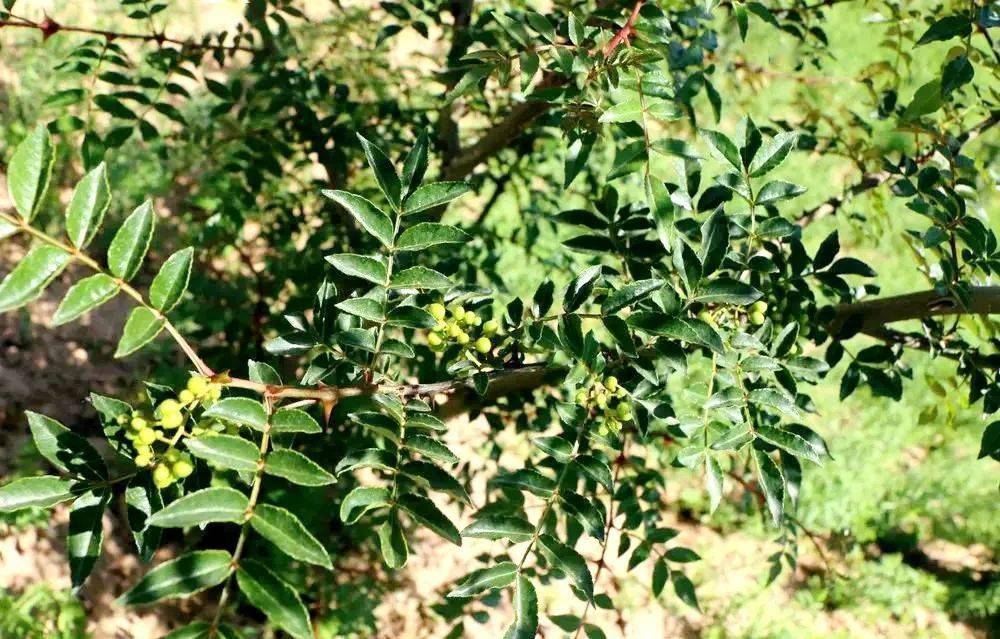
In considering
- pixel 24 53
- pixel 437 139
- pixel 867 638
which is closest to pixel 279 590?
pixel 437 139

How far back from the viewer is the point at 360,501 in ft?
2.97

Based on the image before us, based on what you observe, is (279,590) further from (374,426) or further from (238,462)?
(374,426)

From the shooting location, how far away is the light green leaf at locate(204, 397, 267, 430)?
807 mm

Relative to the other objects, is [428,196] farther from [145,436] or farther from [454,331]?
[145,436]

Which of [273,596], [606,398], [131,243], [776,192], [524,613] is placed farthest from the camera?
[776,192]

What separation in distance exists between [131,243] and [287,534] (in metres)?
0.34

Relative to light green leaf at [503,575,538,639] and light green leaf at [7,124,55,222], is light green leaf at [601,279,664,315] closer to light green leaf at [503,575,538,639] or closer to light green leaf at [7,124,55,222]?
light green leaf at [503,575,538,639]

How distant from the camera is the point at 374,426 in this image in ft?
3.09

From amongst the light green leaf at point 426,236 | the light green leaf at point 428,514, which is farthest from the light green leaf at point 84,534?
the light green leaf at point 426,236

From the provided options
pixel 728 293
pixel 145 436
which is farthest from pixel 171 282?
pixel 728 293

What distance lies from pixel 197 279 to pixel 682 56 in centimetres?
133

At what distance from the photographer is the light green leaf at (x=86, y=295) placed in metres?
0.78

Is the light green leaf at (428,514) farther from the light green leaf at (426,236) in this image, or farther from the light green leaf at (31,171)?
the light green leaf at (31,171)

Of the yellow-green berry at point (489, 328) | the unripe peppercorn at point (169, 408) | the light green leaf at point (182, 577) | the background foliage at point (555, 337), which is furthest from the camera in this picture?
the yellow-green berry at point (489, 328)
